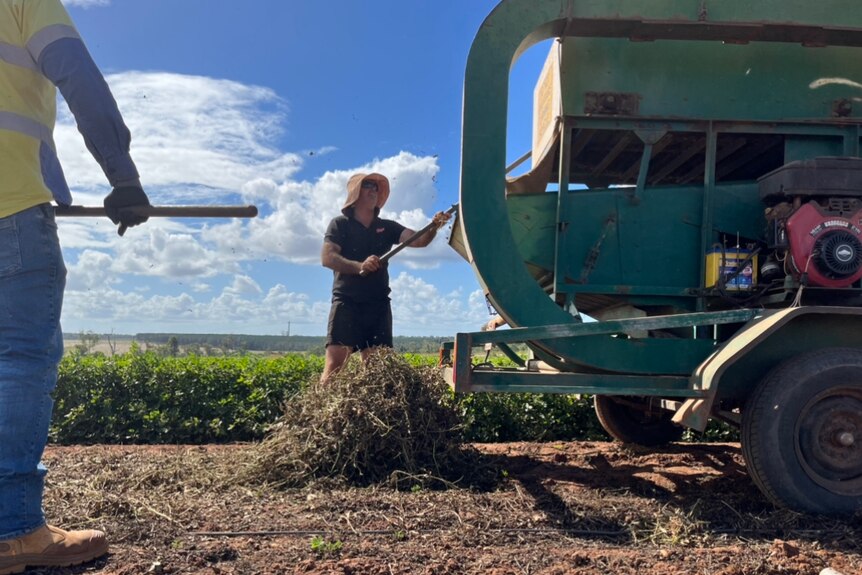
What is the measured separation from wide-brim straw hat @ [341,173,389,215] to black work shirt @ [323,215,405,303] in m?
0.13

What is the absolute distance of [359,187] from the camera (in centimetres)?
524

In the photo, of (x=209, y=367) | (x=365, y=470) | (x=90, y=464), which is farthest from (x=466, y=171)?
(x=209, y=367)

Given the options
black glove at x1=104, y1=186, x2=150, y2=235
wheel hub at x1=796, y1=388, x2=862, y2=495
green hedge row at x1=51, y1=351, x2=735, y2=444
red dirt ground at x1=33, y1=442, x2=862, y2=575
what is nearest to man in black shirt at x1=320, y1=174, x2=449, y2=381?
red dirt ground at x1=33, y1=442, x2=862, y2=575

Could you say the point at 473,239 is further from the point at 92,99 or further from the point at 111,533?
the point at 111,533

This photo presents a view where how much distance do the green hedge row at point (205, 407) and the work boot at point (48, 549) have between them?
4.17m

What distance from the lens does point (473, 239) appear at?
4.01 m

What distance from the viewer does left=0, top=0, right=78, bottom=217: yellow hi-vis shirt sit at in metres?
2.77

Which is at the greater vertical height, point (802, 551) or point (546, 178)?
point (546, 178)

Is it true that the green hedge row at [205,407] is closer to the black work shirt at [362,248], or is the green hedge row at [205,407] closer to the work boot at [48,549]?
the black work shirt at [362,248]

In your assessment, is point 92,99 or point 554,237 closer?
point 92,99

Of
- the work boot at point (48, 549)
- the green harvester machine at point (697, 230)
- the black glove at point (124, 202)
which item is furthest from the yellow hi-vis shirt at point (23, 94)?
the green harvester machine at point (697, 230)

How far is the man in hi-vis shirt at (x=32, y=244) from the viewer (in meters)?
2.74

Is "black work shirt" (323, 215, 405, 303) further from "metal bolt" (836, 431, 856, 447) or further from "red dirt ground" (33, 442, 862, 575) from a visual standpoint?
"metal bolt" (836, 431, 856, 447)

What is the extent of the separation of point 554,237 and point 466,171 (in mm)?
743
